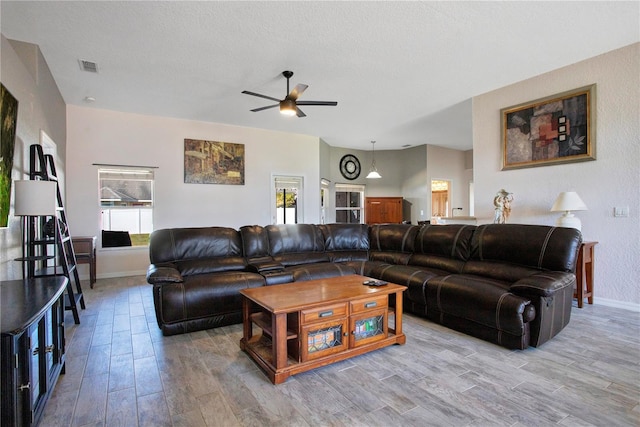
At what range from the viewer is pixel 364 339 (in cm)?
254

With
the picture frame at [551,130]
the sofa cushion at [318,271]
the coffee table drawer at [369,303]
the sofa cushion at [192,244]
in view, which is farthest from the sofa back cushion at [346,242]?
the picture frame at [551,130]

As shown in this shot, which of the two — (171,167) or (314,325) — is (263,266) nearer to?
(314,325)

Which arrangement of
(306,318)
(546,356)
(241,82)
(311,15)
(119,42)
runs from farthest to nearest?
(241,82) < (119,42) < (311,15) < (546,356) < (306,318)

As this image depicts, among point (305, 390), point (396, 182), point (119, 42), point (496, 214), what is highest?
point (119, 42)

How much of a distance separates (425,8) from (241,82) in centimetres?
250

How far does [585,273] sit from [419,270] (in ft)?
6.81

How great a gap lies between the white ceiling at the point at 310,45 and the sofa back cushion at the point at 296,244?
1.99m

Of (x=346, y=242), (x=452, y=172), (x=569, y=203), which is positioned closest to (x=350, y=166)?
(x=452, y=172)

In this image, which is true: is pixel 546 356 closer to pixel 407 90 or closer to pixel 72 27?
pixel 407 90

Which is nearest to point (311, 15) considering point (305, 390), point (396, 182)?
point (305, 390)

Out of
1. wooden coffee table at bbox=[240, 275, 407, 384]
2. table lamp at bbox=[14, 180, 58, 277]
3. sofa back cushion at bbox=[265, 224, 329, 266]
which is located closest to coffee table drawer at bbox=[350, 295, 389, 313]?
wooden coffee table at bbox=[240, 275, 407, 384]

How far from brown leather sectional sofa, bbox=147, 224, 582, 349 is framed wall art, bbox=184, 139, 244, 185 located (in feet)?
8.38

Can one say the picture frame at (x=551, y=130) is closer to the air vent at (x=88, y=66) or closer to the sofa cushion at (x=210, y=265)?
the sofa cushion at (x=210, y=265)

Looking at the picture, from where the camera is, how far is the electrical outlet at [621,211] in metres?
3.58
